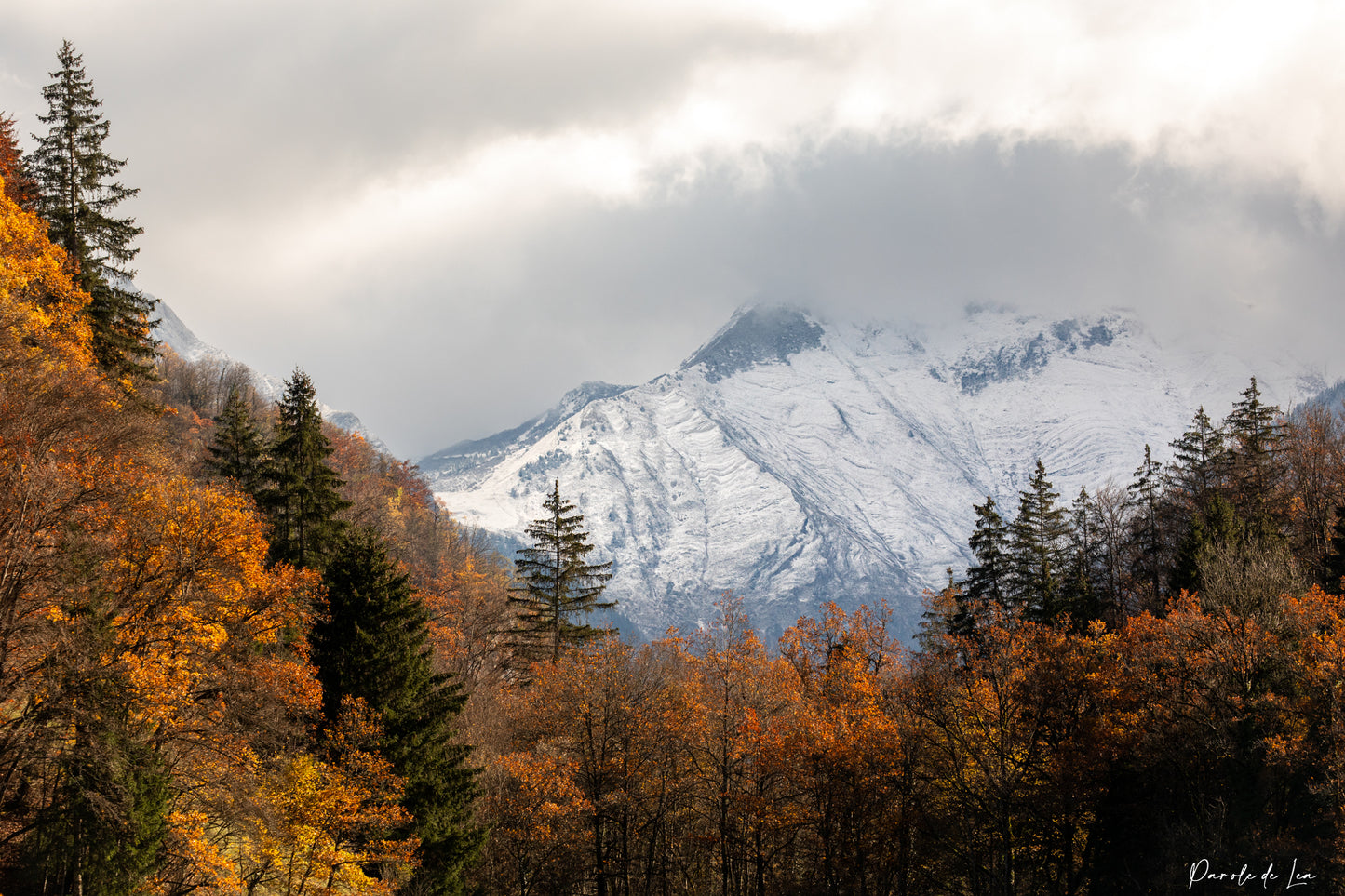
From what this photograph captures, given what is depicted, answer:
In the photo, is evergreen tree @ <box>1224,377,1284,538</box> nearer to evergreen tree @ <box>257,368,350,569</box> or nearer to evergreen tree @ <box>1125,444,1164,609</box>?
evergreen tree @ <box>1125,444,1164,609</box>

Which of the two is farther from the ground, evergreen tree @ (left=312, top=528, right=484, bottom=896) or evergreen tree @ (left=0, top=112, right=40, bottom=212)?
evergreen tree @ (left=0, top=112, right=40, bottom=212)

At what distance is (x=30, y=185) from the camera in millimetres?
47938

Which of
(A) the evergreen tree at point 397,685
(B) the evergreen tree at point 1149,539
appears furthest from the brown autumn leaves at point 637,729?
(B) the evergreen tree at point 1149,539

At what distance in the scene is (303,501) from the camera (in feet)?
142

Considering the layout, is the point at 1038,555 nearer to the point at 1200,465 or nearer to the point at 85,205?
the point at 1200,465

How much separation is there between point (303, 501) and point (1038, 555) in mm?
44957

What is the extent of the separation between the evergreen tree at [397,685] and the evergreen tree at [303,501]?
314 inches

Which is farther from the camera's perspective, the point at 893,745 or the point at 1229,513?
the point at 1229,513

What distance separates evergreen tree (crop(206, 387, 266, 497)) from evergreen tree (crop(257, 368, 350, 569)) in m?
2.50

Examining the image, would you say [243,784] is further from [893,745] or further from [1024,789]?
[1024,789]

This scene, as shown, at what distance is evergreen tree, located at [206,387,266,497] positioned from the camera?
47.2 metres

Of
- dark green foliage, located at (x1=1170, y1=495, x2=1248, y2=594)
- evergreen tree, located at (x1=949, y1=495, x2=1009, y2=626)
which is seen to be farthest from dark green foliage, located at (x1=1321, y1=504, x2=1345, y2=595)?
evergreen tree, located at (x1=949, y1=495, x2=1009, y2=626)

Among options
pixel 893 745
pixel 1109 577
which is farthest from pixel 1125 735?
pixel 1109 577

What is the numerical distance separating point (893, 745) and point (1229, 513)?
2785 centimetres
